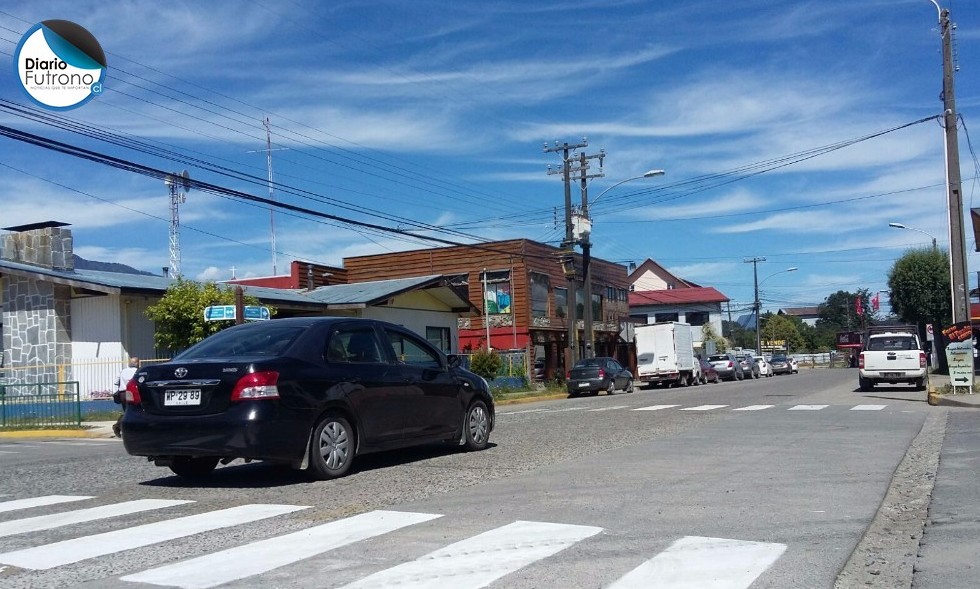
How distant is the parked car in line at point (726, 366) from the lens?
166 feet

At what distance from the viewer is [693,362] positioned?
44812 millimetres

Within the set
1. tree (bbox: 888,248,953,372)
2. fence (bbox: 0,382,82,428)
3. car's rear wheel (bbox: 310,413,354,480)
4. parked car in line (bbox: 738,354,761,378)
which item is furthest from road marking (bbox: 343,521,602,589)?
parked car in line (bbox: 738,354,761,378)

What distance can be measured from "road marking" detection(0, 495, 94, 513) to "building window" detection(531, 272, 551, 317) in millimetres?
34916

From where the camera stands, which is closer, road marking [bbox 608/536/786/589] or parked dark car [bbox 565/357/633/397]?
road marking [bbox 608/536/786/589]

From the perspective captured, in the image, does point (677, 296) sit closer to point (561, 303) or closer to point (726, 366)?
point (726, 366)

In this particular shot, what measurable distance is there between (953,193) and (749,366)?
1251 inches

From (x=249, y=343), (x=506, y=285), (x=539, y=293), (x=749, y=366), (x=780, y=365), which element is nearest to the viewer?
(x=249, y=343)

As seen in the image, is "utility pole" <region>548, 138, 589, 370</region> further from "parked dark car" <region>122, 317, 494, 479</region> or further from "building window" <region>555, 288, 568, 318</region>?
"parked dark car" <region>122, 317, 494, 479</region>

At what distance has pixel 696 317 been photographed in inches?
3735

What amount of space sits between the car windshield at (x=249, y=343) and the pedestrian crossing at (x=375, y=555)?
1.79 m

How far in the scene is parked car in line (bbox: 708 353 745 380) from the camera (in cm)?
5069

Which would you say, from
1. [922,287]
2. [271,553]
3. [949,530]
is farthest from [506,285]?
[271,553]

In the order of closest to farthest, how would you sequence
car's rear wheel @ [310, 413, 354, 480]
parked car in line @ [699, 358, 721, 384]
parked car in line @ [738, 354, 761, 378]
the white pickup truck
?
car's rear wheel @ [310, 413, 354, 480] < the white pickup truck < parked car in line @ [699, 358, 721, 384] < parked car in line @ [738, 354, 761, 378]

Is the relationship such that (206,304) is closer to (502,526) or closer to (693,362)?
(502,526)
